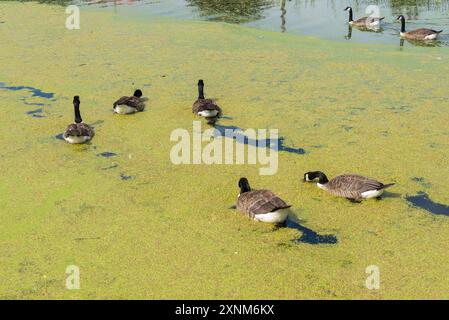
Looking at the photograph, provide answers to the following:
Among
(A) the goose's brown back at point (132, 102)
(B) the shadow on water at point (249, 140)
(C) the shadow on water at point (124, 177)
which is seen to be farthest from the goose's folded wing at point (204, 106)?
(C) the shadow on water at point (124, 177)

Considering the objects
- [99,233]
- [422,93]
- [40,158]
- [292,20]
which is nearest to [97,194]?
[99,233]

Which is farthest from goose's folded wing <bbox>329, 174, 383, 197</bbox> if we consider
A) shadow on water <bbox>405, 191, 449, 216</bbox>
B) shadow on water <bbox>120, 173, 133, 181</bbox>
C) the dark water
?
the dark water

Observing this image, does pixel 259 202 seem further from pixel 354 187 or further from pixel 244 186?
pixel 354 187

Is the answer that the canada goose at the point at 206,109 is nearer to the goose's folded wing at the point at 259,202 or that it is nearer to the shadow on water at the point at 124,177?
the shadow on water at the point at 124,177

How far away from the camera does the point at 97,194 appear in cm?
837

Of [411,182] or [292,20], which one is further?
[292,20]

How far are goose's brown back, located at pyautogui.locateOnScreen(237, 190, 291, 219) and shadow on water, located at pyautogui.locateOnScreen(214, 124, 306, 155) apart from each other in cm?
238

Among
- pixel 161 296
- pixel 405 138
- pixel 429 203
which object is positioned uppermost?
pixel 405 138

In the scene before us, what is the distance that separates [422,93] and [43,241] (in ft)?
32.2

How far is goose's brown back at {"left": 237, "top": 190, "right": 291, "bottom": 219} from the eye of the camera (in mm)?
7258

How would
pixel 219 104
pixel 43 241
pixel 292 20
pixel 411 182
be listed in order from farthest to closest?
pixel 292 20, pixel 219 104, pixel 411 182, pixel 43 241

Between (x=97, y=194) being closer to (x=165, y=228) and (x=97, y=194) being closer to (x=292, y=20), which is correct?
(x=165, y=228)

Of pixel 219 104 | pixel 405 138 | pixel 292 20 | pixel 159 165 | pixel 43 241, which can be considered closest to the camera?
pixel 43 241

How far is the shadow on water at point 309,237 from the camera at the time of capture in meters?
7.03
